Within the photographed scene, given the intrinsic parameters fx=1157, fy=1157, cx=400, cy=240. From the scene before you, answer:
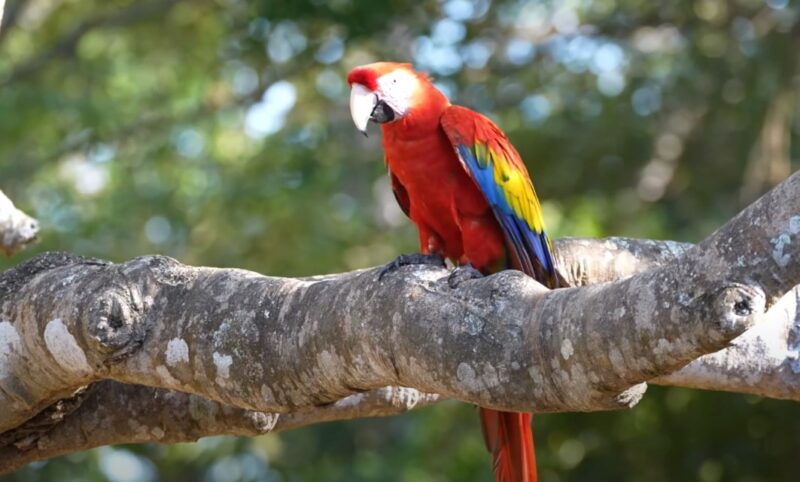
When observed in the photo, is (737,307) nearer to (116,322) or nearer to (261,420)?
(116,322)

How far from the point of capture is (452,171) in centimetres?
338

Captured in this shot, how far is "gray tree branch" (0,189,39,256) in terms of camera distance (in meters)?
3.19

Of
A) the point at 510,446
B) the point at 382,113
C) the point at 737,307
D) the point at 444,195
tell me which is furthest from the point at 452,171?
the point at 737,307

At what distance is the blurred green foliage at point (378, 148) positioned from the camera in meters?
5.89

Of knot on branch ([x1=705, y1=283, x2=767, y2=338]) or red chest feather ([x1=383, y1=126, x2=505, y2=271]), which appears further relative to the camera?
red chest feather ([x1=383, y1=126, x2=505, y2=271])

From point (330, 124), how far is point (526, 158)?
1.29 m

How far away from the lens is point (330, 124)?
23.9ft

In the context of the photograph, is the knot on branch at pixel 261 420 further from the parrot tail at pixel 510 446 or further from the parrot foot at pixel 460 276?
the parrot foot at pixel 460 276

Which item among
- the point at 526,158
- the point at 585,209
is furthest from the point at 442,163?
the point at 526,158

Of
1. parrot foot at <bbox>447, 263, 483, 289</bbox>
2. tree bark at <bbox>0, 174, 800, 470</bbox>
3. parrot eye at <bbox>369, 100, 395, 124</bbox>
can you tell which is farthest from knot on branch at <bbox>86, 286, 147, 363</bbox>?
parrot eye at <bbox>369, 100, 395, 124</bbox>

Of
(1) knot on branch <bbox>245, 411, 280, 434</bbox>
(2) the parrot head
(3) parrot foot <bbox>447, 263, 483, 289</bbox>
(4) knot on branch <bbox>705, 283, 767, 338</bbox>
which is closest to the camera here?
(4) knot on branch <bbox>705, 283, 767, 338</bbox>

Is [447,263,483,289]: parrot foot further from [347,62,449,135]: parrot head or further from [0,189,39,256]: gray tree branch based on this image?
[0,189,39,256]: gray tree branch

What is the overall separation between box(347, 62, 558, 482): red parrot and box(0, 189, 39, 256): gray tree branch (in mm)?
963

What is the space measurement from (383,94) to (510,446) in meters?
1.11
